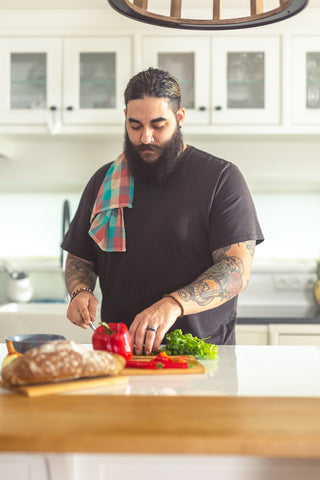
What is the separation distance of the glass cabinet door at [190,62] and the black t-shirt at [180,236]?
4.22 ft

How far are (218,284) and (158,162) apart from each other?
0.48 m

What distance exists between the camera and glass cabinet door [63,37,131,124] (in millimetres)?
3242

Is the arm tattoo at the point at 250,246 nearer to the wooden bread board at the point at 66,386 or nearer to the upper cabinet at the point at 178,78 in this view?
the wooden bread board at the point at 66,386

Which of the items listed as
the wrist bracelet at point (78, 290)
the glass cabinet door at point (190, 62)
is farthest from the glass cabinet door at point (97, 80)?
the wrist bracelet at point (78, 290)

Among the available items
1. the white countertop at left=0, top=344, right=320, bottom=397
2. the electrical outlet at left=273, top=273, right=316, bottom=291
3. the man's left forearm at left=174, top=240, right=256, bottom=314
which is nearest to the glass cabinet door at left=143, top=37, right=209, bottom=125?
the electrical outlet at left=273, top=273, right=316, bottom=291

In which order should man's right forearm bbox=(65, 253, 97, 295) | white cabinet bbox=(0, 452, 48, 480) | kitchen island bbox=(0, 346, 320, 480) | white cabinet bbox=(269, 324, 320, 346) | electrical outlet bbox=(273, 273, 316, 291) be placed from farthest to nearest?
electrical outlet bbox=(273, 273, 316, 291)
white cabinet bbox=(269, 324, 320, 346)
man's right forearm bbox=(65, 253, 97, 295)
white cabinet bbox=(0, 452, 48, 480)
kitchen island bbox=(0, 346, 320, 480)

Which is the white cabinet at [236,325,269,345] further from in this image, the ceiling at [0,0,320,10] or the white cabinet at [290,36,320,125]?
the ceiling at [0,0,320,10]

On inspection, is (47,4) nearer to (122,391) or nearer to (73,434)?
(122,391)

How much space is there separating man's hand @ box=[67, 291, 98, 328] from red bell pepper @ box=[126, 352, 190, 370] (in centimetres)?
34

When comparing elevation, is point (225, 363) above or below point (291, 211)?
below

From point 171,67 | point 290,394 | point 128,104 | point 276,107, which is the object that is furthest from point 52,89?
point 290,394

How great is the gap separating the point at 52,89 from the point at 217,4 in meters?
1.84

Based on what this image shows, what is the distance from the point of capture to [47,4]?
10.4 ft

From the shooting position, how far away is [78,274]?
2045 mm
